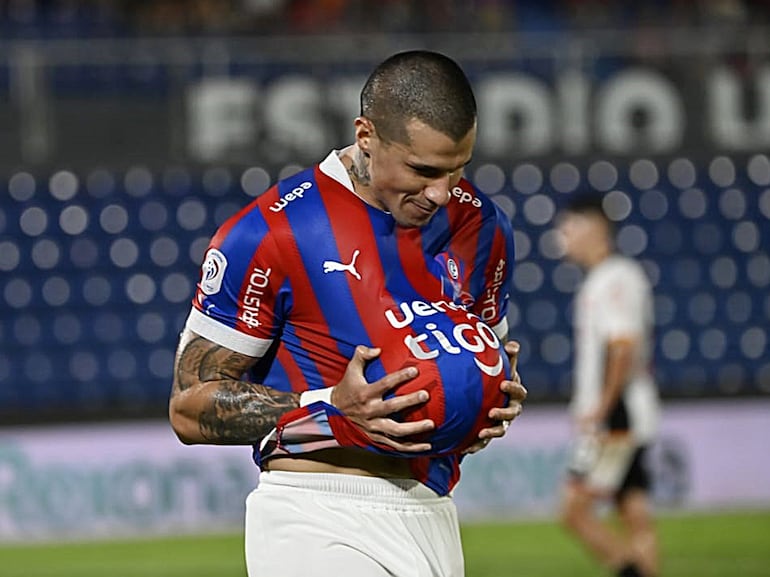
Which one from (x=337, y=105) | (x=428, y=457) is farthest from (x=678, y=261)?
(x=428, y=457)

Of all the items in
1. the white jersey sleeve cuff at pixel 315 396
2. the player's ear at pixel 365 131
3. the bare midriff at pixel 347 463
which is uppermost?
the player's ear at pixel 365 131

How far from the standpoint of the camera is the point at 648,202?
1279cm

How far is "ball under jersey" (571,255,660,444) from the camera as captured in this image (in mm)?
7766

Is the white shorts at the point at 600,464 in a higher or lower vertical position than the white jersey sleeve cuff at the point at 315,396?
lower

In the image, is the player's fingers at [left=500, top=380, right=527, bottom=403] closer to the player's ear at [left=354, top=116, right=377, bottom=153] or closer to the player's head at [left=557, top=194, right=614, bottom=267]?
the player's ear at [left=354, top=116, right=377, bottom=153]

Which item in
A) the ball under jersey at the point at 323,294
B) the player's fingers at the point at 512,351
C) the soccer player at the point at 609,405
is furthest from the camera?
the soccer player at the point at 609,405

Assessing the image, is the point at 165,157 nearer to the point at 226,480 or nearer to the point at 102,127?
the point at 102,127

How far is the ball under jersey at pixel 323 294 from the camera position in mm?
3324

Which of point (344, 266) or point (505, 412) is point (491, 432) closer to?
point (505, 412)

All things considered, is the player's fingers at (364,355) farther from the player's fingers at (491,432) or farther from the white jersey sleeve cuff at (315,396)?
the player's fingers at (491,432)

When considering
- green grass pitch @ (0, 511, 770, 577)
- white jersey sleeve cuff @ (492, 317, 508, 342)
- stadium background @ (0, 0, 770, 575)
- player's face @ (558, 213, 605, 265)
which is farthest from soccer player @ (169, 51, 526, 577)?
stadium background @ (0, 0, 770, 575)

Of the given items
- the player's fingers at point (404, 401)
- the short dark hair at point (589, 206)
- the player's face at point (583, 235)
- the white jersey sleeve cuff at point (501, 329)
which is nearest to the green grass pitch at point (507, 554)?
the player's face at point (583, 235)

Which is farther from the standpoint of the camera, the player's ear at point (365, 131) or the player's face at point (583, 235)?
the player's face at point (583, 235)

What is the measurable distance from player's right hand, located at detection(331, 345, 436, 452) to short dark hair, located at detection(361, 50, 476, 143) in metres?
0.49
